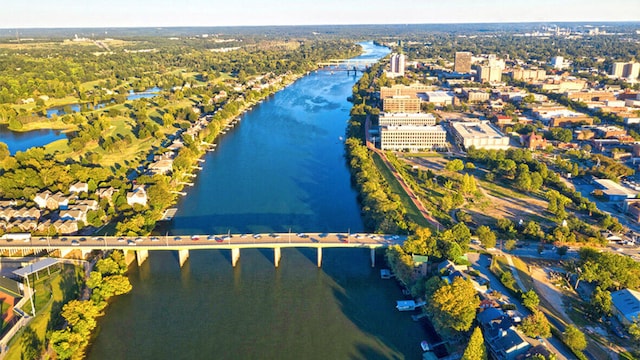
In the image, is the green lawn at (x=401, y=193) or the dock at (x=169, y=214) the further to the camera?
the dock at (x=169, y=214)

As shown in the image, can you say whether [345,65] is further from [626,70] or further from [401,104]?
[626,70]

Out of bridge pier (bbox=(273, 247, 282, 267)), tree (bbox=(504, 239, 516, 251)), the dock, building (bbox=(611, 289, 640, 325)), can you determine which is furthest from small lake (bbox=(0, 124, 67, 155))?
building (bbox=(611, 289, 640, 325))

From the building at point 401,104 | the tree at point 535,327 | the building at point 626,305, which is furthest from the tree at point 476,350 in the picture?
the building at point 401,104

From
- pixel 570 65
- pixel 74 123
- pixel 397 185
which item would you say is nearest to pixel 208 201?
pixel 397 185

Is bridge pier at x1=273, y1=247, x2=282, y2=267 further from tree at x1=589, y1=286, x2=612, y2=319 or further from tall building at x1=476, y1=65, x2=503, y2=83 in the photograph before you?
tall building at x1=476, y1=65, x2=503, y2=83

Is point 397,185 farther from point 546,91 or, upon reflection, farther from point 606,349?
point 546,91

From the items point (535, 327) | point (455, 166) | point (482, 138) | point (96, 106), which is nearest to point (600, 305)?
point (535, 327)

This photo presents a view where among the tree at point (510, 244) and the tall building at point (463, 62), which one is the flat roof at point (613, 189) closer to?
the tree at point (510, 244)
